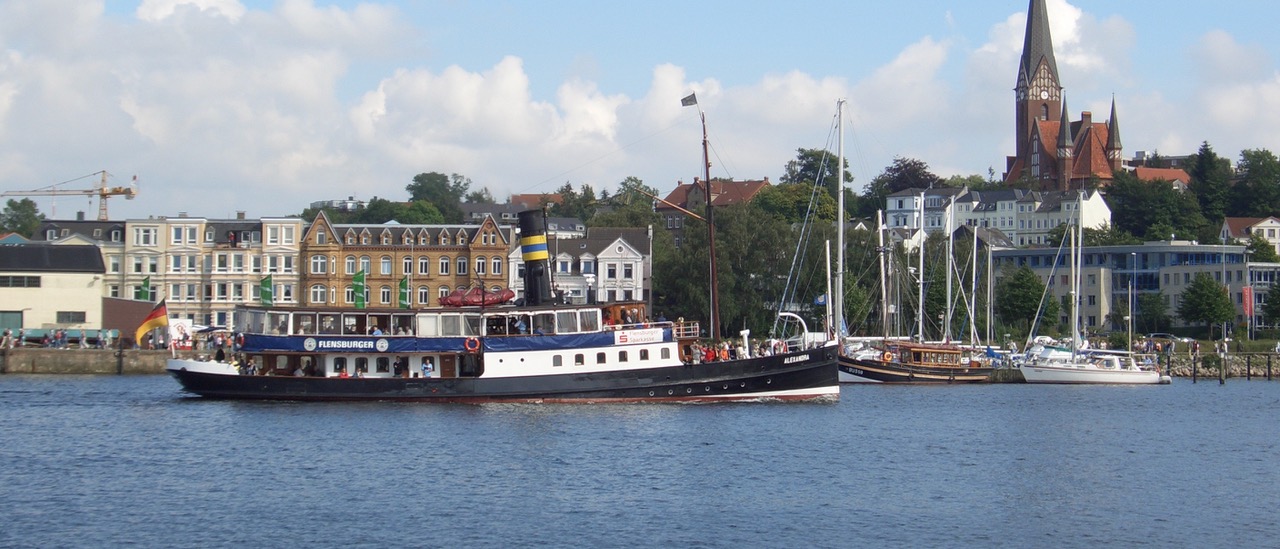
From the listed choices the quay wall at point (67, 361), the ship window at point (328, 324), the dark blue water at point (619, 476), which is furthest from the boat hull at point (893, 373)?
the quay wall at point (67, 361)

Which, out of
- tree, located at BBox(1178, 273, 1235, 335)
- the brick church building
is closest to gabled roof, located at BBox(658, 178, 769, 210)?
the brick church building

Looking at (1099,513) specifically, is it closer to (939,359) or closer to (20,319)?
(939,359)

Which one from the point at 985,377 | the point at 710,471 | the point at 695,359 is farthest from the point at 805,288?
the point at 710,471

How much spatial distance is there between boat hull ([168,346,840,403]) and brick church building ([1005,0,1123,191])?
140 metres

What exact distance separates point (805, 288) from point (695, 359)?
49163mm

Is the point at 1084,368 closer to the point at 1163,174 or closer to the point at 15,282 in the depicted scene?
the point at 15,282

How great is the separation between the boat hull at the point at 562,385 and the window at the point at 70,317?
1375 inches

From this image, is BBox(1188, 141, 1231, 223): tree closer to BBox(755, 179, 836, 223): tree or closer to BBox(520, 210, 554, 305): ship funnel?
BBox(755, 179, 836, 223): tree

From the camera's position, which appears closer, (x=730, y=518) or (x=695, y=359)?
(x=730, y=518)

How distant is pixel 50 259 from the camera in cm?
8794

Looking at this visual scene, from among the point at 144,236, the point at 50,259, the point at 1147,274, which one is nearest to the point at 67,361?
the point at 50,259

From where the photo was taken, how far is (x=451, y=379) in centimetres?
5416

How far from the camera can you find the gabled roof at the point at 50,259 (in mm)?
85938

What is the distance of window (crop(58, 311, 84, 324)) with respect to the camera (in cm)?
8731
